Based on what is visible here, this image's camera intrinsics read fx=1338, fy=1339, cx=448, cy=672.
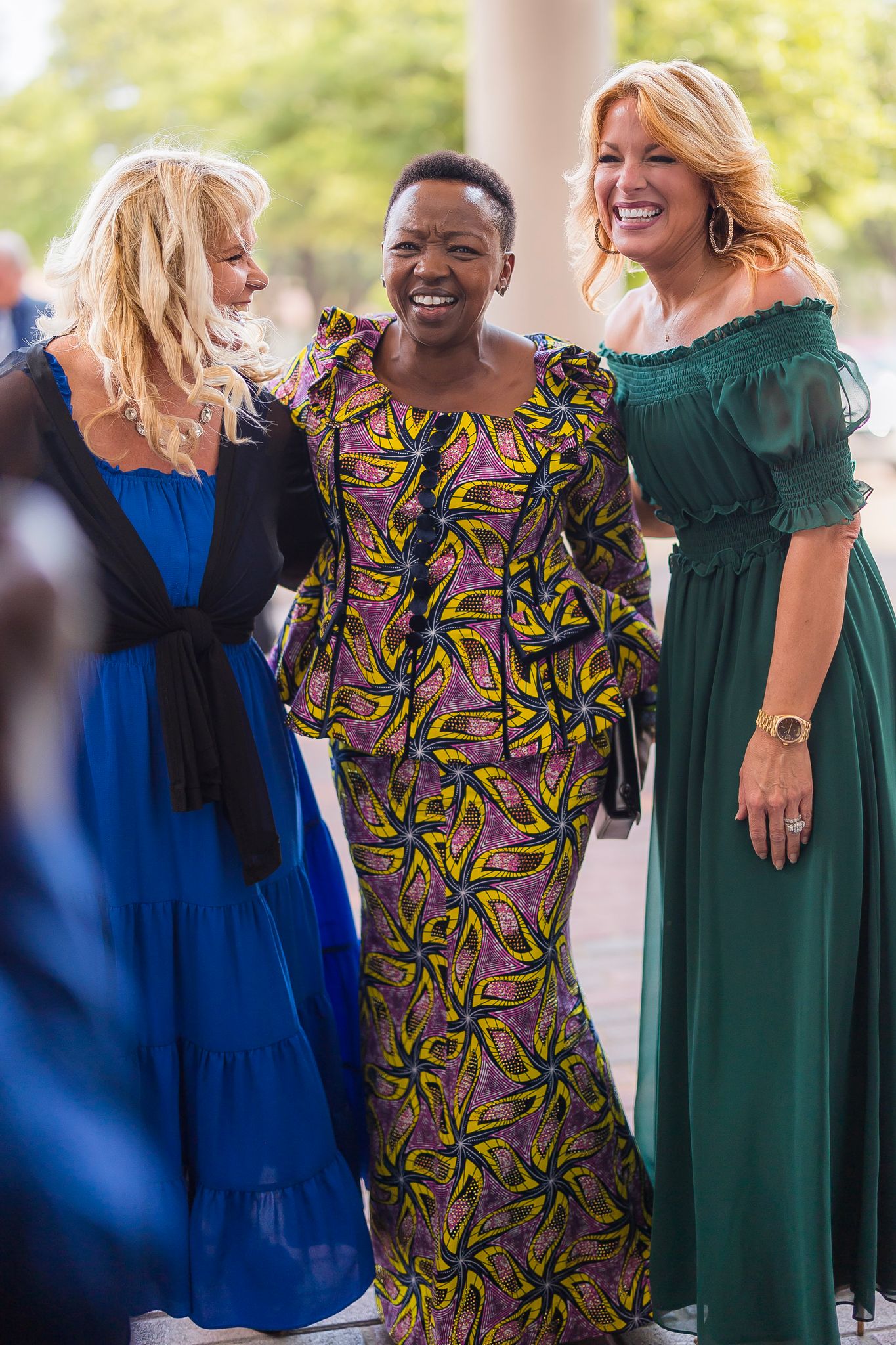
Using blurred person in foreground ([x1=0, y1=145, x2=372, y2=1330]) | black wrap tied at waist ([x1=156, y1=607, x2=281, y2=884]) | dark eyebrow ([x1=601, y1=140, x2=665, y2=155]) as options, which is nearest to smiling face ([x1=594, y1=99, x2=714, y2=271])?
dark eyebrow ([x1=601, y1=140, x2=665, y2=155])

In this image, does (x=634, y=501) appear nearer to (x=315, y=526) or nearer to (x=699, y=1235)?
(x=315, y=526)

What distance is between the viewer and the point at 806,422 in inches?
84.6

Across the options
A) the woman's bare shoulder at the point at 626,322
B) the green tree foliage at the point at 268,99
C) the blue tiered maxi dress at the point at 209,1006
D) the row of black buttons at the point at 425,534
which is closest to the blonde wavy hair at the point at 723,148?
the woman's bare shoulder at the point at 626,322

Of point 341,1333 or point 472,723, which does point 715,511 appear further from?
point 341,1333

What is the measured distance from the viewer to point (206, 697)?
7.79 feet

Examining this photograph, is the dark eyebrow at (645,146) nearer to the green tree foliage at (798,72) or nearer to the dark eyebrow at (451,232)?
the dark eyebrow at (451,232)

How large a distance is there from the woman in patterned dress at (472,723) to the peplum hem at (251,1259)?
7.2 inches

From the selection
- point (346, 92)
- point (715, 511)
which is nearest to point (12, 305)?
point (715, 511)

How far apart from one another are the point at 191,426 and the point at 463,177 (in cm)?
64

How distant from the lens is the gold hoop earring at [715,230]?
2340mm

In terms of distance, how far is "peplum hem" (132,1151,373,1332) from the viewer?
2.44 meters

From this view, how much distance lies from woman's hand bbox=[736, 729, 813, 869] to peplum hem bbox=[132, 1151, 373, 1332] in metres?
1.06

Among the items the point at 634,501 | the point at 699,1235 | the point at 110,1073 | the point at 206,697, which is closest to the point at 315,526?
the point at 206,697

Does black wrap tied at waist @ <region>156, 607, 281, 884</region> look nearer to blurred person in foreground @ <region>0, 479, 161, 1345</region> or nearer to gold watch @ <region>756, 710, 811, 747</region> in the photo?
blurred person in foreground @ <region>0, 479, 161, 1345</region>
